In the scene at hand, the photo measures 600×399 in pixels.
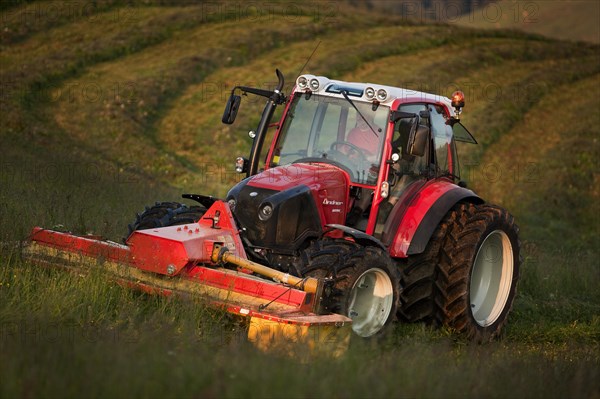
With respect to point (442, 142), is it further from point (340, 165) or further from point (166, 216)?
point (166, 216)

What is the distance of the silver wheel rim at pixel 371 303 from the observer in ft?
24.3

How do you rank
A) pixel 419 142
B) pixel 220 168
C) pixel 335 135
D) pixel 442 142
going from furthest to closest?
pixel 220 168 < pixel 442 142 < pixel 335 135 < pixel 419 142

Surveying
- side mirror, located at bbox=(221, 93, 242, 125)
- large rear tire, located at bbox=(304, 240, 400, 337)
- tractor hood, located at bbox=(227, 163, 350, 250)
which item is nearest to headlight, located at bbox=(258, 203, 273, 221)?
tractor hood, located at bbox=(227, 163, 350, 250)

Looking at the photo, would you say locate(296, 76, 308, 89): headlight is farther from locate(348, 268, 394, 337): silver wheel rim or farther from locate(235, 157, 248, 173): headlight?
locate(348, 268, 394, 337): silver wheel rim

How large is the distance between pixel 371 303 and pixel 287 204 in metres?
1.07

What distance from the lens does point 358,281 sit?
718 cm

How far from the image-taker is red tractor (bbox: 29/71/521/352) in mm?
7102

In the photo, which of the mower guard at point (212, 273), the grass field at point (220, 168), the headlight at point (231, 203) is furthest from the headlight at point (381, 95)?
the grass field at point (220, 168)

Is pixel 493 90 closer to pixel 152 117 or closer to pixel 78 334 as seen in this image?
pixel 152 117

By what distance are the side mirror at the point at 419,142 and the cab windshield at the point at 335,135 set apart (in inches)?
21.4

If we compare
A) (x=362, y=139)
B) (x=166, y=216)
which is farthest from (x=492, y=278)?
(x=166, y=216)

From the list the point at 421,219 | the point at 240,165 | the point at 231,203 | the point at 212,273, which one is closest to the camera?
the point at 212,273

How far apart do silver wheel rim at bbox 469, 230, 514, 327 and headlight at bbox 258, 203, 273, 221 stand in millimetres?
2518

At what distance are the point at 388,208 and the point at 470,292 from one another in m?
1.40
